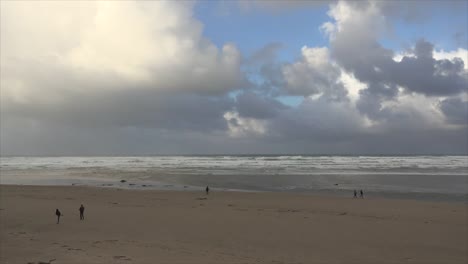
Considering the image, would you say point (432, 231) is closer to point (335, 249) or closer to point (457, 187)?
point (335, 249)

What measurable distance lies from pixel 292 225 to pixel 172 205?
9511mm

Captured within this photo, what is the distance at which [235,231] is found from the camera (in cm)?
1714

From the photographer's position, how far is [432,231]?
678 inches

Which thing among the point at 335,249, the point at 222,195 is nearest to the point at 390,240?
the point at 335,249

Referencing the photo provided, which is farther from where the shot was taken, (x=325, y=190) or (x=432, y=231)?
(x=325, y=190)

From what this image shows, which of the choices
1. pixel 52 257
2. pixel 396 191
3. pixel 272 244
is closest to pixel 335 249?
pixel 272 244

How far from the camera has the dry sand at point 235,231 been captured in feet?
43.0

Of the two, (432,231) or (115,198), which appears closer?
(432,231)

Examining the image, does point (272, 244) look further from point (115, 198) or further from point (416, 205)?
point (115, 198)

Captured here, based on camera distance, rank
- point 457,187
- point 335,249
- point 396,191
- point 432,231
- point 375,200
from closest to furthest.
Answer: point 335,249 → point 432,231 → point 375,200 → point 396,191 → point 457,187

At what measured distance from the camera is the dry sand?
13094 millimetres

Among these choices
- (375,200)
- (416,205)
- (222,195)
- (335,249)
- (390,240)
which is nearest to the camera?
(335,249)

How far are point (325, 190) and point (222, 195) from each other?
1012 cm

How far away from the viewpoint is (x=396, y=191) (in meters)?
33.4
